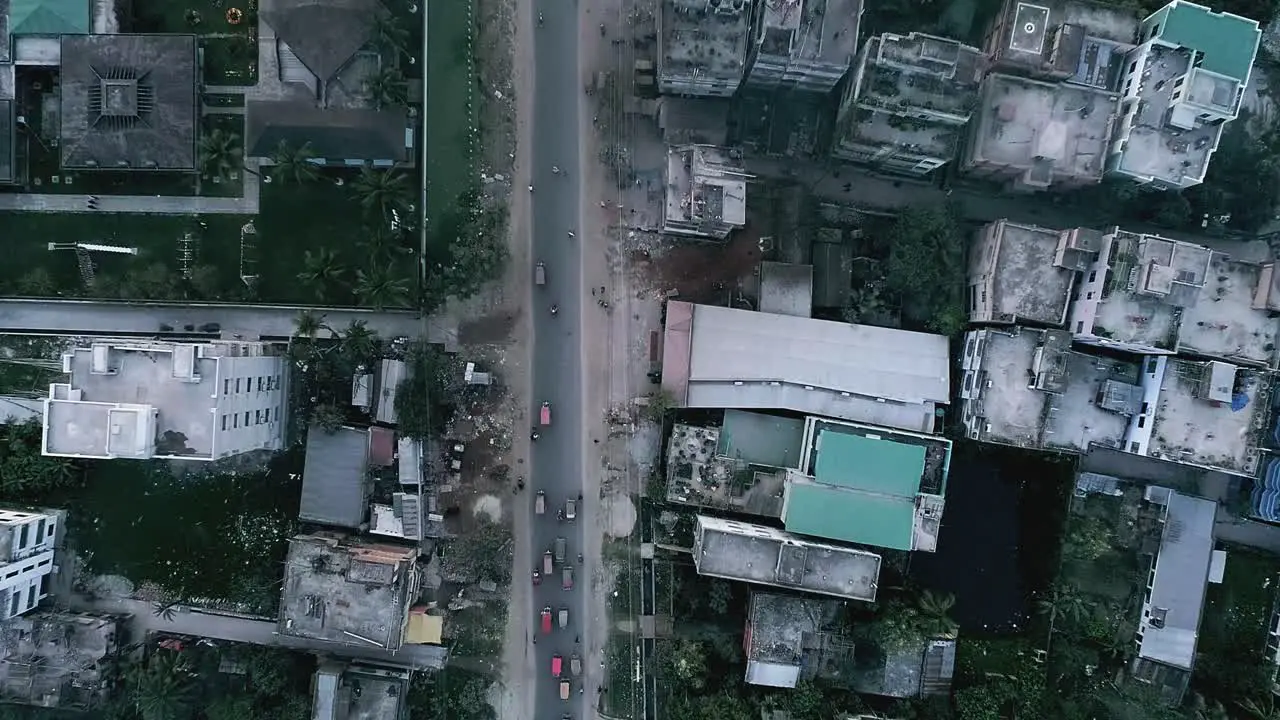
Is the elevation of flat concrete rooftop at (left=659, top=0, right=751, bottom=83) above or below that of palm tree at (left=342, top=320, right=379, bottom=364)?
above

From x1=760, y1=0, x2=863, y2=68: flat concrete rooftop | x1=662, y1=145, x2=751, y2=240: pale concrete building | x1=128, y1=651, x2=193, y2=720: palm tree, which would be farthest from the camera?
x1=128, y1=651, x2=193, y2=720: palm tree

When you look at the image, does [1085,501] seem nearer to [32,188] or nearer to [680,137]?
[680,137]

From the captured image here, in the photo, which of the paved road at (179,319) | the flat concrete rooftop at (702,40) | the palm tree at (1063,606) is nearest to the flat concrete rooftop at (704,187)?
the flat concrete rooftop at (702,40)

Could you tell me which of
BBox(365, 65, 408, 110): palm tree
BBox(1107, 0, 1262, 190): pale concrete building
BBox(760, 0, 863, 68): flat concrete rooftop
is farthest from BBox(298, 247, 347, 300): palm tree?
BBox(1107, 0, 1262, 190): pale concrete building

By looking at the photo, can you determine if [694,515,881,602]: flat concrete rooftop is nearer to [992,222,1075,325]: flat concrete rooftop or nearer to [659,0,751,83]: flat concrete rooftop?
[992,222,1075,325]: flat concrete rooftop

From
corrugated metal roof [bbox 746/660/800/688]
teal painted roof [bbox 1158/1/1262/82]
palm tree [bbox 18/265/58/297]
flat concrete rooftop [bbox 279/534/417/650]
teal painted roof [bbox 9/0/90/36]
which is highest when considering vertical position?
teal painted roof [bbox 1158/1/1262/82]
